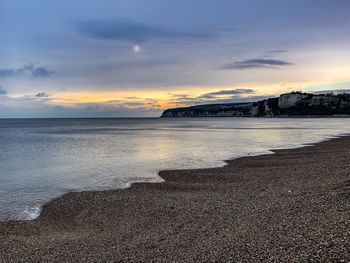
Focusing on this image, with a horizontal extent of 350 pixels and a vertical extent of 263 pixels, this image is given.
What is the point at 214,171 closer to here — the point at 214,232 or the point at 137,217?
the point at 137,217

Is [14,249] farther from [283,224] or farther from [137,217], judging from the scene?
[283,224]

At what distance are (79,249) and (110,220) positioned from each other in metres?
3.64

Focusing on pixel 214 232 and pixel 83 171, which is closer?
pixel 214 232

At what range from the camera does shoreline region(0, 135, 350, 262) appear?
380 inches

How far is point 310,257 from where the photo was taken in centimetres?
816

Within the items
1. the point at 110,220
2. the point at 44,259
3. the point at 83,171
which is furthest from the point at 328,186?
the point at 83,171

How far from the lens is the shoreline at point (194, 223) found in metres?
9.64

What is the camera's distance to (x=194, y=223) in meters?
13.1

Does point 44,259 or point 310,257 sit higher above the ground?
point 310,257

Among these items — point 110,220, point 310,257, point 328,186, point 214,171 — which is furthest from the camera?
point 214,171

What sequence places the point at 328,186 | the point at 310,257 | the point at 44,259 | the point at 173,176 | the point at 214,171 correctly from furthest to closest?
the point at 214,171 → the point at 173,176 → the point at 328,186 → the point at 44,259 → the point at 310,257

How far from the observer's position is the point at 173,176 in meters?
25.3

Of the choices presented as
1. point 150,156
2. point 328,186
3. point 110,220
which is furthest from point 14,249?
point 150,156

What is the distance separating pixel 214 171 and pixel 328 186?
11020 millimetres
